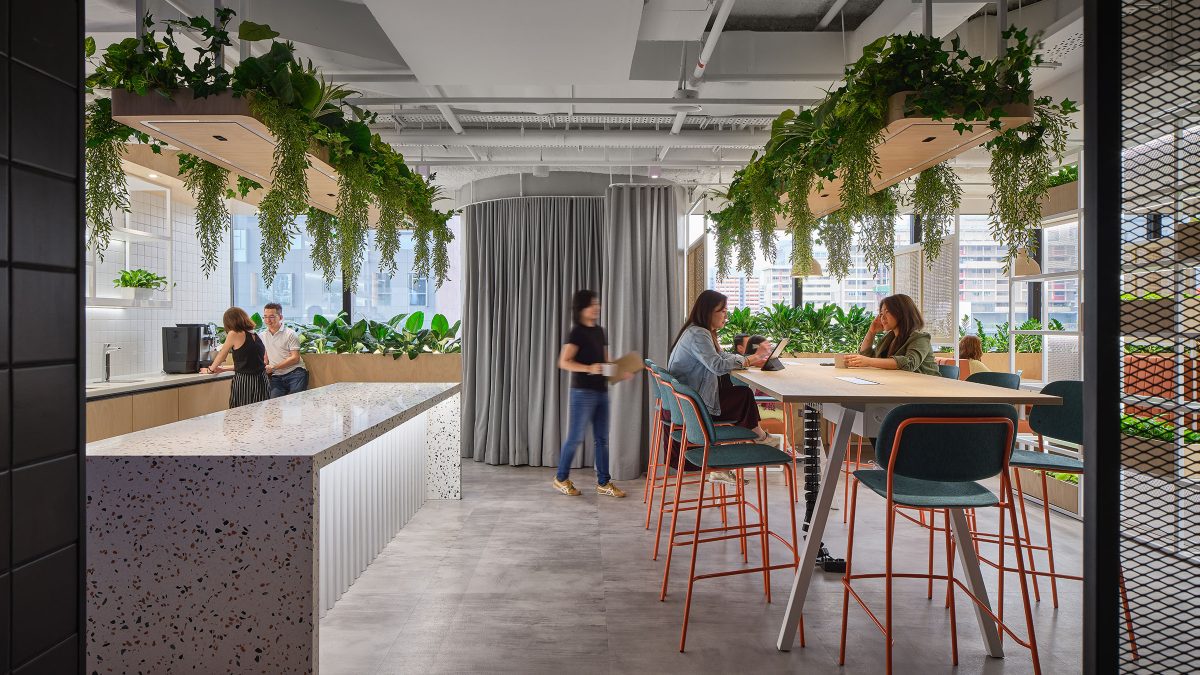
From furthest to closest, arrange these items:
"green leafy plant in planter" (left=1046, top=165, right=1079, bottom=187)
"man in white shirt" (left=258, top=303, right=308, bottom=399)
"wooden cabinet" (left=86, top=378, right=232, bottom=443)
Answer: "man in white shirt" (left=258, top=303, right=308, bottom=399) < "green leafy plant in planter" (left=1046, top=165, right=1079, bottom=187) < "wooden cabinet" (left=86, top=378, right=232, bottom=443)


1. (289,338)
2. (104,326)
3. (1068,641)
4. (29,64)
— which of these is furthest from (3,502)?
(104,326)

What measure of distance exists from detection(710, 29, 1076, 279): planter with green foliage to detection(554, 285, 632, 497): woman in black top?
6.28 feet

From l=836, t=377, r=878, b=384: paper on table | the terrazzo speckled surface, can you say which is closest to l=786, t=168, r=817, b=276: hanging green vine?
l=836, t=377, r=878, b=384: paper on table

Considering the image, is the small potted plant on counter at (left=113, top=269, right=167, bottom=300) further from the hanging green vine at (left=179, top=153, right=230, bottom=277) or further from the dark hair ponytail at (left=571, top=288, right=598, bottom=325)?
the dark hair ponytail at (left=571, top=288, right=598, bottom=325)

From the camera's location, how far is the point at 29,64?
122 cm

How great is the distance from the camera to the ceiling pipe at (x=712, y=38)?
3.14m

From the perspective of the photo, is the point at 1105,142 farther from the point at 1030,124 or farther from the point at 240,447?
the point at 240,447

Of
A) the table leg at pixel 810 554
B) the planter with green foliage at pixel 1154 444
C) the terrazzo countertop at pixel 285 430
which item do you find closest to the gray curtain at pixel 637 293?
the terrazzo countertop at pixel 285 430

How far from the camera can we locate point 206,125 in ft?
8.06

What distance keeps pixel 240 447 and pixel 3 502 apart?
1196 mm

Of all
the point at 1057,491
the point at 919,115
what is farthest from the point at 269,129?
the point at 1057,491

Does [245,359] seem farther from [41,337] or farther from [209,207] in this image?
[41,337]

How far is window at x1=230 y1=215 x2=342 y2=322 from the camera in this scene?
8141mm

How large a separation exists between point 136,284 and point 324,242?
3.38 metres
